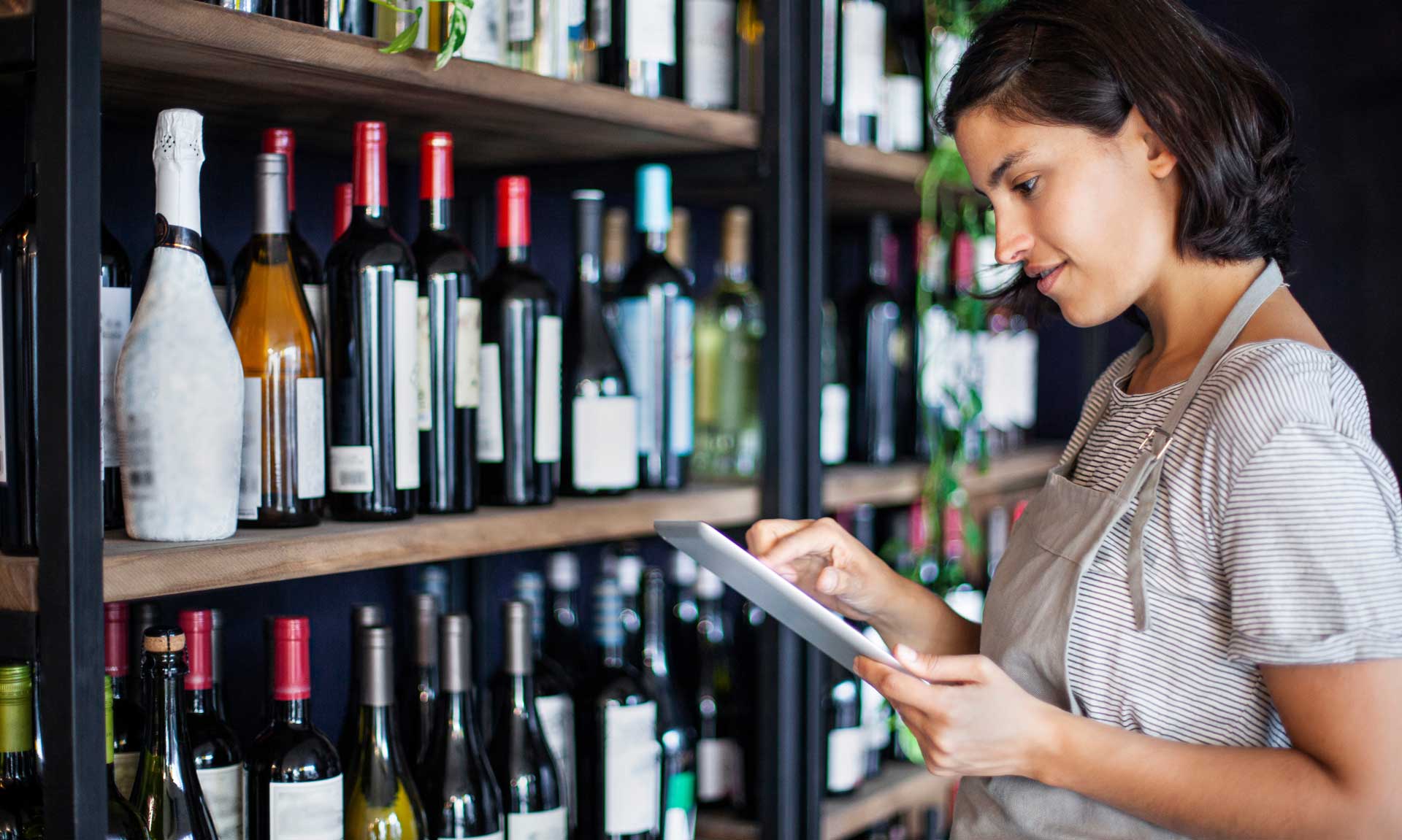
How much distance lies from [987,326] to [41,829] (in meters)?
1.64

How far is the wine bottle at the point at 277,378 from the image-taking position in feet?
3.27

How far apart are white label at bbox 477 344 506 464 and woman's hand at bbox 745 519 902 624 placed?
268mm

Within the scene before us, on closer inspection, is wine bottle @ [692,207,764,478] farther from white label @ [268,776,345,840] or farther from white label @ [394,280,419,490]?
white label @ [268,776,345,840]

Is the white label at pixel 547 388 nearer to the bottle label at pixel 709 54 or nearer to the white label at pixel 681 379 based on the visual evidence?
the white label at pixel 681 379

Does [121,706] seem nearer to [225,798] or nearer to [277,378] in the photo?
[225,798]

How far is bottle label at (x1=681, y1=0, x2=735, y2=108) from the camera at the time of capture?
1458mm

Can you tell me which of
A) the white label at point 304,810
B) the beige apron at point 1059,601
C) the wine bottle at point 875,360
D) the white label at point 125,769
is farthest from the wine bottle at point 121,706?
the wine bottle at point 875,360

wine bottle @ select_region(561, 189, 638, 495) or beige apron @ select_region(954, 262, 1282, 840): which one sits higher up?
wine bottle @ select_region(561, 189, 638, 495)

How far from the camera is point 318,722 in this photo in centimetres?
144

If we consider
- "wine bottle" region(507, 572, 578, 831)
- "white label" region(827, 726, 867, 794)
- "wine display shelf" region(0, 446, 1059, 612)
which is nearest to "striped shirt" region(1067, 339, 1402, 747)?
"wine display shelf" region(0, 446, 1059, 612)

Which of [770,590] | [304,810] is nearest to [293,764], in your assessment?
[304,810]

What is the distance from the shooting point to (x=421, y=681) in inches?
51.9

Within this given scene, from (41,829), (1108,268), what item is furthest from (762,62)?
(41,829)

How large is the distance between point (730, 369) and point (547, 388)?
0.59 m
